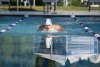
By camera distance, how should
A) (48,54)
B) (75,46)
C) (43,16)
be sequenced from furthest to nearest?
1. (43,16)
2. (75,46)
3. (48,54)

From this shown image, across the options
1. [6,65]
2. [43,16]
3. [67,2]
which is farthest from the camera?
[67,2]

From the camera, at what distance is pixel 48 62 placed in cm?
477

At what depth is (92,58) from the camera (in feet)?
16.7

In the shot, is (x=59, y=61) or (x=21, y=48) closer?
(x=59, y=61)

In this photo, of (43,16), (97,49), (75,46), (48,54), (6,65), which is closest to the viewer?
(6,65)

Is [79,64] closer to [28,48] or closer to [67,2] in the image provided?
[28,48]

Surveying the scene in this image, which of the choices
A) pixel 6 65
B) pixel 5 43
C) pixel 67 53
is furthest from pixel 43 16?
pixel 6 65

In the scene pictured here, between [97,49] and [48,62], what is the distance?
156 cm

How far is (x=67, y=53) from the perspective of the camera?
18.4 feet

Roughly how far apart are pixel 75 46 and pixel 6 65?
227 cm

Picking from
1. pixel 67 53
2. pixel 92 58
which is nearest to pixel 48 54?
pixel 67 53

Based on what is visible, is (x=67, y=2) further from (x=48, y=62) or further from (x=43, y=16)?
(x=48, y=62)

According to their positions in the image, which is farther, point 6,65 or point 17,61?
point 17,61

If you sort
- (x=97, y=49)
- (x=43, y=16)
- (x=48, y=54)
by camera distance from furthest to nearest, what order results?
(x=43, y=16), (x=97, y=49), (x=48, y=54)
